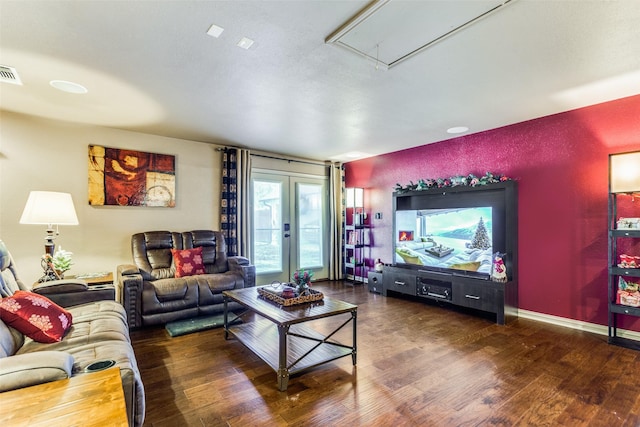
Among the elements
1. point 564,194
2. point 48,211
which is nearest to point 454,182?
point 564,194

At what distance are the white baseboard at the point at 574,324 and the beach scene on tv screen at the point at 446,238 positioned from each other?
2.24 feet

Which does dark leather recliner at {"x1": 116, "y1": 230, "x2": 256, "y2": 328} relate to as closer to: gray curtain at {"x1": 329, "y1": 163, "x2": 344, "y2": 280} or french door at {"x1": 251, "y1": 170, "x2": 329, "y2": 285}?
french door at {"x1": 251, "y1": 170, "x2": 329, "y2": 285}

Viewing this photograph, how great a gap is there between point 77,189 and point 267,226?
8.79 feet

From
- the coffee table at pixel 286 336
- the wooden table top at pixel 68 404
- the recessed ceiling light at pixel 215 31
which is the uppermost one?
the recessed ceiling light at pixel 215 31

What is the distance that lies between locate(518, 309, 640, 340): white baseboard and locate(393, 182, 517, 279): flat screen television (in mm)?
602

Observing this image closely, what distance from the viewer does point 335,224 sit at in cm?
616


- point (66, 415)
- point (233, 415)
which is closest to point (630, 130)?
point (233, 415)

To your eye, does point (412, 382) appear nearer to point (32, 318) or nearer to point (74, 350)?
point (74, 350)

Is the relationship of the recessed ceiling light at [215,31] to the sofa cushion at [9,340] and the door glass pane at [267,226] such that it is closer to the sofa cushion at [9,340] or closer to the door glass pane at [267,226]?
the sofa cushion at [9,340]

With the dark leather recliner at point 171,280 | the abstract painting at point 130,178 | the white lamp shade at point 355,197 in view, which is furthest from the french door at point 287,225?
the abstract painting at point 130,178

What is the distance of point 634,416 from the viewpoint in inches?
Result: 72.0

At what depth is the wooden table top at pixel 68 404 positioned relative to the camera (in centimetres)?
95

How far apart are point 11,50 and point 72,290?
185 centimetres

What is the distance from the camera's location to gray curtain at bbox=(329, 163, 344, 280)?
241 inches
